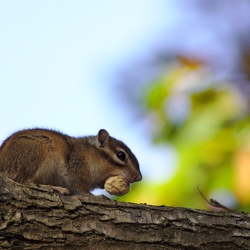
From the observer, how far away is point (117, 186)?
6.12m

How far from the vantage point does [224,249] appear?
187 inches

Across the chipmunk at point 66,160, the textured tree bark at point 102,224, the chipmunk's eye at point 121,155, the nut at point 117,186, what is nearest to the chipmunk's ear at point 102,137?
the chipmunk at point 66,160

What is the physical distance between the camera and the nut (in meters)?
6.05

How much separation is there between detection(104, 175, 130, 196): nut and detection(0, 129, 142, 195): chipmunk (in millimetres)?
194

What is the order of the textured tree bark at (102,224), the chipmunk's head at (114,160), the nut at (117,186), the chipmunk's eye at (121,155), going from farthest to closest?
the chipmunk's eye at (121,155), the chipmunk's head at (114,160), the nut at (117,186), the textured tree bark at (102,224)

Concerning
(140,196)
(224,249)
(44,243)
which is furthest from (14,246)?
(140,196)

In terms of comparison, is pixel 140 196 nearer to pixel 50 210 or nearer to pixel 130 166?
pixel 130 166

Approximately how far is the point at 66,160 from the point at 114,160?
0.75 metres

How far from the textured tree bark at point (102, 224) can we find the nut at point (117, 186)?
1271 mm

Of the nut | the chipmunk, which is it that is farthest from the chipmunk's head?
the nut

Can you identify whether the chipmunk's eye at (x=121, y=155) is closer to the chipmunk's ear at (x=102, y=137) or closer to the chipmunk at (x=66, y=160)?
the chipmunk at (x=66, y=160)

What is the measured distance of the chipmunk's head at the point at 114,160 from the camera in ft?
21.4

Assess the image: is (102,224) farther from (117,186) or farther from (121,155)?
(121,155)

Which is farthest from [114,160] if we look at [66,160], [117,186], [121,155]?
[66,160]
